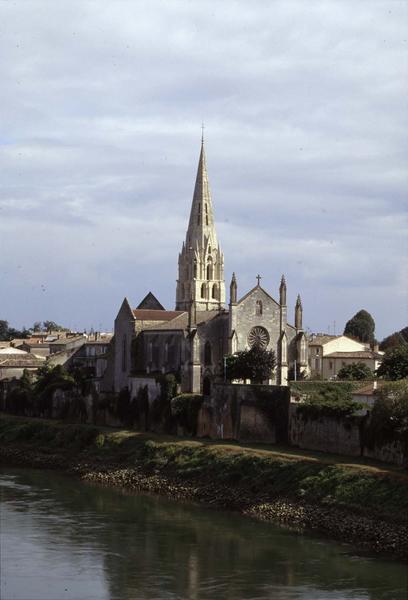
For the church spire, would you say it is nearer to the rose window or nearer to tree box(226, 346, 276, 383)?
the rose window

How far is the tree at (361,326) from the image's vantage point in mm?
139875

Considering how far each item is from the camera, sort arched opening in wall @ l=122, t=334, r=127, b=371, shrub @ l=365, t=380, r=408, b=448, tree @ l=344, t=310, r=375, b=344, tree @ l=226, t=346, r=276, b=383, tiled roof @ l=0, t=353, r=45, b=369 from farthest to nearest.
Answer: tree @ l=344, t=310, r=375, b=344 < tiled roof @ l=0, t=353, r=45, b=369 < arched opening in wall @ l=122, t=334, r=127, b=371 < tree @ l=226, t=346, r=276, b=383 < shrub @ l=365, t=380, r=408, b=448

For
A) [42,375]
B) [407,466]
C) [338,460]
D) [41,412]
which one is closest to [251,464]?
[338,460]

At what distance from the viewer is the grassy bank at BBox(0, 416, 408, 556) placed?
39.7m

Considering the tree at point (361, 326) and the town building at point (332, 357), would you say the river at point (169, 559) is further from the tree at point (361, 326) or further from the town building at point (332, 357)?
the tree at point (361, 326)

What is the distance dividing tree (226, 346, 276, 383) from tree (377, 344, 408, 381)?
22.8 ft

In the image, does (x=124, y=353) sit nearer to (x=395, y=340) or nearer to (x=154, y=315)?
(x=154, y=315)

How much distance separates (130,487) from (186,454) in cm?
354

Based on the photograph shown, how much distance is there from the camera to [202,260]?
9081 centimetres

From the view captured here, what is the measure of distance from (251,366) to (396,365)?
28.3ft

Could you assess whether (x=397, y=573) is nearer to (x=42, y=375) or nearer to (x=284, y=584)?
(x=284, y=584)

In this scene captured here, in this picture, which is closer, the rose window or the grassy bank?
the grassy bank

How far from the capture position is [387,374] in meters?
64.2

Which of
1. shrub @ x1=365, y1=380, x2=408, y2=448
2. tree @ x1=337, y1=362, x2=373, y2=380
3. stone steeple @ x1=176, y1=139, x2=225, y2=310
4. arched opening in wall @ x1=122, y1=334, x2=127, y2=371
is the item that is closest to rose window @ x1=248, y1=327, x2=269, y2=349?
tree @ x1=337, y1=362, x2=373, y2=380
